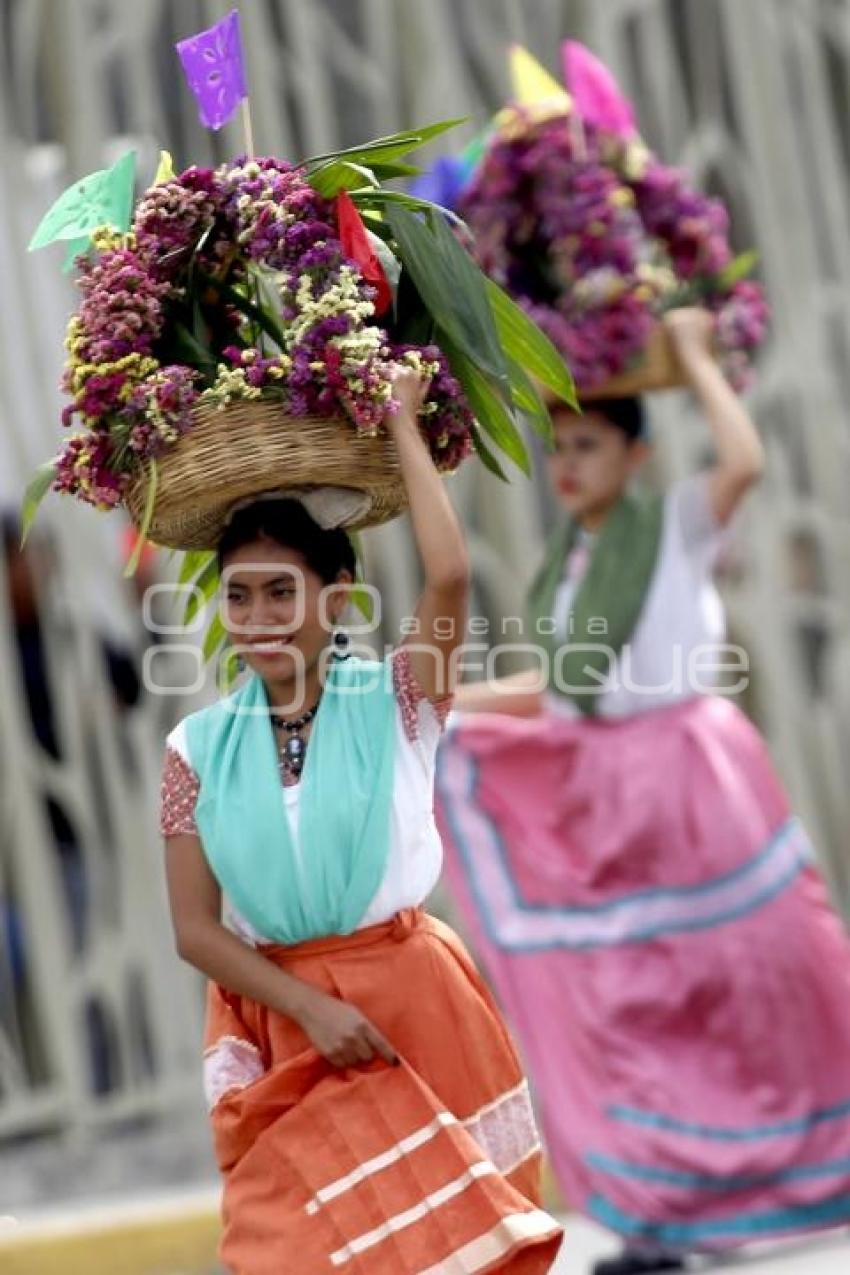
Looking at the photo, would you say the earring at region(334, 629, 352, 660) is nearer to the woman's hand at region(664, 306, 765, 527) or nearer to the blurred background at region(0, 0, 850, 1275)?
the woman's hand at region(664, 306, 765, 527)

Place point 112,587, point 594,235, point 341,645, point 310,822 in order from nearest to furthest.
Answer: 1. point 310,822
2. point 341,645
3. point 594,235
4. point 112,587

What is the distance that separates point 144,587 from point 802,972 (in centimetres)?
246

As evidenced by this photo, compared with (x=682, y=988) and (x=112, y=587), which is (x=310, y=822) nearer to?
(x=682, y=988)

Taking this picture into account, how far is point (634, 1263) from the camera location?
6.43 meters

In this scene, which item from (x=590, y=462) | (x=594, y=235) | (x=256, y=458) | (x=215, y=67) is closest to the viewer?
(x=256, y=458)

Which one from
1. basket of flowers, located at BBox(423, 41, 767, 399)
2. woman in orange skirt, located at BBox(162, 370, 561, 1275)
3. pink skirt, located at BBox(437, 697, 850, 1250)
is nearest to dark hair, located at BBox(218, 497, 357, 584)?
woman in orange skirt, located at BBox(162, 370, 561, 1275)

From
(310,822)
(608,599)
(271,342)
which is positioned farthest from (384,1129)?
(608,599)

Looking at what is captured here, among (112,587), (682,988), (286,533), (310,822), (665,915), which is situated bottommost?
(682,988)

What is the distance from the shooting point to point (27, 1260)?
22.9ft

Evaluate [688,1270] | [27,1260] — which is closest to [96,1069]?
[27,1260]

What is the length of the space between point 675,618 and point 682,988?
0.79 metres

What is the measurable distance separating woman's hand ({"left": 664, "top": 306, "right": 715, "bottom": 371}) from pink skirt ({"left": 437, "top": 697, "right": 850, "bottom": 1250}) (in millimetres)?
764

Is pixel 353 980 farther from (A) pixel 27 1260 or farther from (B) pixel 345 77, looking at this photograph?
(B) pixel 345 77

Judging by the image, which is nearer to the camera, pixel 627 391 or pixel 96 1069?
pixel 627 391
